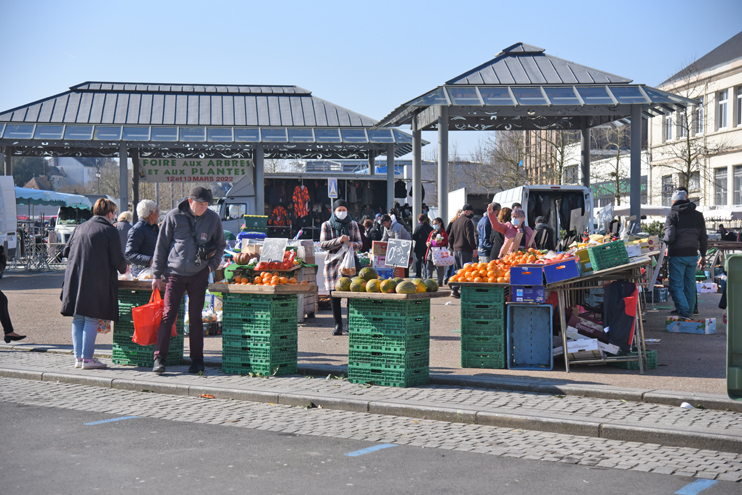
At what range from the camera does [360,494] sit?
4.66 metres

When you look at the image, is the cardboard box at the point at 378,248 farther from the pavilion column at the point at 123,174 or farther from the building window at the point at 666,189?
the building window at the point at 666,189

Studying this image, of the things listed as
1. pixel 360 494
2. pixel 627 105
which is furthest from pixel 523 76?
pixel 360 494

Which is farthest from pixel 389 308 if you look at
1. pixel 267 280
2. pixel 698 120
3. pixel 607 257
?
pixel 698 120

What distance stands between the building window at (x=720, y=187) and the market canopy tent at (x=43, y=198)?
1247 inches

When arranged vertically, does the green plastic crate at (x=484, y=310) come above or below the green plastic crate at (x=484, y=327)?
above

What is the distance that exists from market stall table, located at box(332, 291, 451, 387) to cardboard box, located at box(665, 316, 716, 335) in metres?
5.67

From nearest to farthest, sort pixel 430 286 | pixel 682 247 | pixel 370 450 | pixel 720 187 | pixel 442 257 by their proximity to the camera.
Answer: pixel 370 450 < pixel 430 286 < pixel 682 247 < pixel 442 257 < pixel 720 187

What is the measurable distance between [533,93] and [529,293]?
521 inches

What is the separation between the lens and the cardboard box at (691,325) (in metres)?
11.7

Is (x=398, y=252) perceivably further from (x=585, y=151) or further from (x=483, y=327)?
(x=585, y=151)

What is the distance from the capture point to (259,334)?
8.45 m

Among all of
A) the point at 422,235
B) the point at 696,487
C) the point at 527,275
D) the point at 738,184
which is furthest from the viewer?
the point at 738,184

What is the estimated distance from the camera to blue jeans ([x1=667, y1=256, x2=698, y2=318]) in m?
13.0

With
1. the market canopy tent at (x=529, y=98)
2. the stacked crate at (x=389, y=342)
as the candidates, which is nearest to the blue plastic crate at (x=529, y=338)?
the stacked crate at (x=389, y=342)
